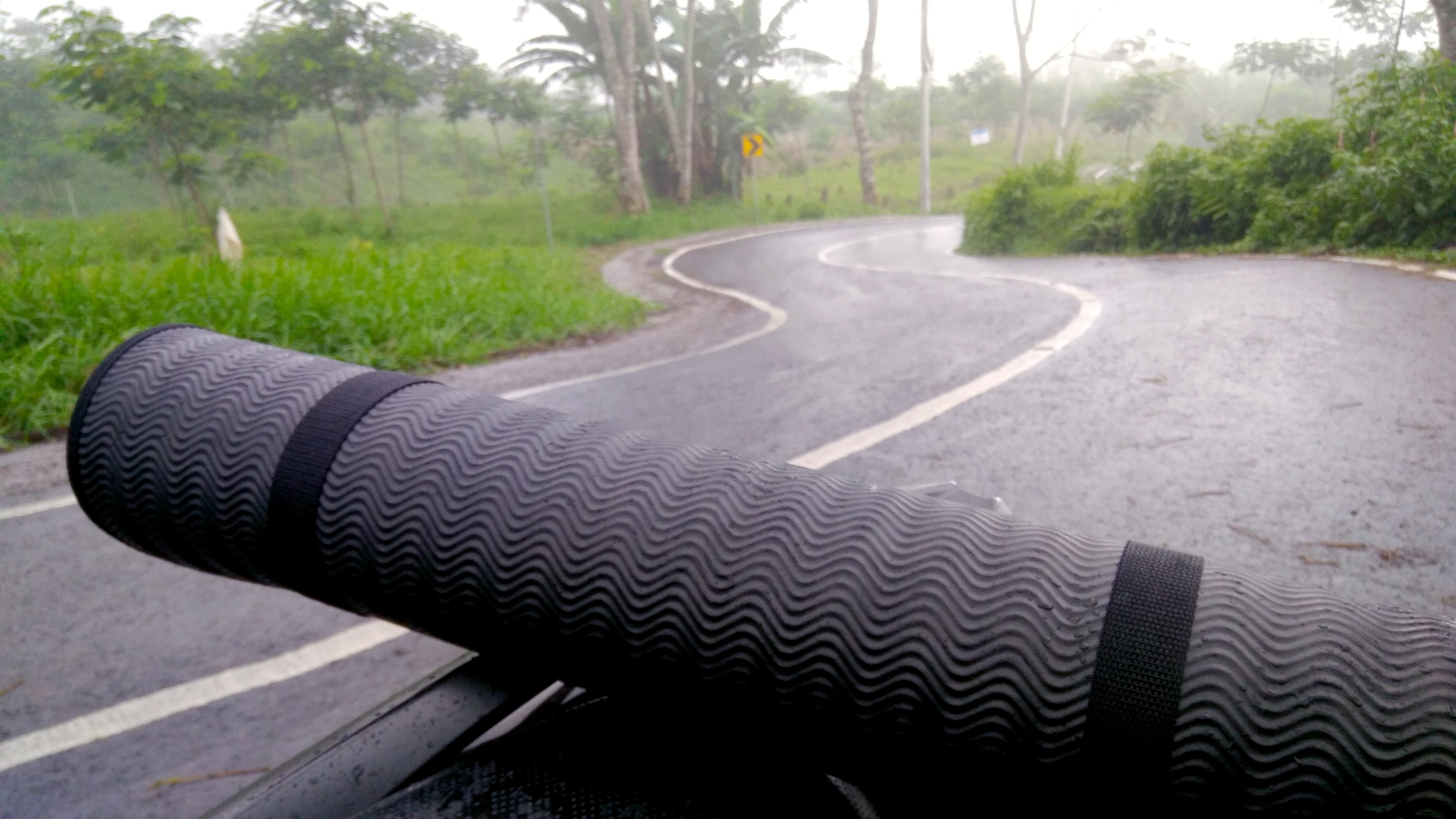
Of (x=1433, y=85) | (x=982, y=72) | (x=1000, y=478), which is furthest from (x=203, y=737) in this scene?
(x=982, y=72)

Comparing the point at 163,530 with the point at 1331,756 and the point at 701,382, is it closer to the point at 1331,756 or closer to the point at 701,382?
the point at 1331,756

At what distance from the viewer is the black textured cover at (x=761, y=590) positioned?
3.00 ft

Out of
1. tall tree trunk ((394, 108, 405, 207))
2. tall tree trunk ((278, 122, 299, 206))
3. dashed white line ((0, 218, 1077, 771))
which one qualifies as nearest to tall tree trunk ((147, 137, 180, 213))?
tall tree trunk ((394, 108, 405, 207))

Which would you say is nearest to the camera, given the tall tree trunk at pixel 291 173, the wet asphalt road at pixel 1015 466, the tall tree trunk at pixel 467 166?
the wet asphalt road at pixel 1015 466

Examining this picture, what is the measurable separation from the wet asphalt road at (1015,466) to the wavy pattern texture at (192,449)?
2.77 feet

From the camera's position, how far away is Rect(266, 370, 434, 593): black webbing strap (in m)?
1.29

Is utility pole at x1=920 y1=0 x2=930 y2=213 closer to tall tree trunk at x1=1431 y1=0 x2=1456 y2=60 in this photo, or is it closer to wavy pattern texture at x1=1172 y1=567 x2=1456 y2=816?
tall tree trunk at x1=1431 y1=0 x2=1456 y2=60

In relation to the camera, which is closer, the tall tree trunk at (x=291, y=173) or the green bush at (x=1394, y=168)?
the green bush at (x=1394, y=168)

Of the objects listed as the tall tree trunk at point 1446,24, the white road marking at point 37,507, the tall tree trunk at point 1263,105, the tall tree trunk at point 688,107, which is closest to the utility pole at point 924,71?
the tall tree trunk at point 688,107

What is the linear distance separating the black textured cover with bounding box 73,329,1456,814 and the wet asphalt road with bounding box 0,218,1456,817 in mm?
439

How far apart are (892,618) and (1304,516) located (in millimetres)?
2576

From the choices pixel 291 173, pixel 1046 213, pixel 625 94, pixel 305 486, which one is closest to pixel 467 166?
pixel 291 173

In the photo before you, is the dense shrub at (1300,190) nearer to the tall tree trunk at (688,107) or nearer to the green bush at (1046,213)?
the green bush at (1046,213)

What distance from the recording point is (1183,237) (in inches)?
491
